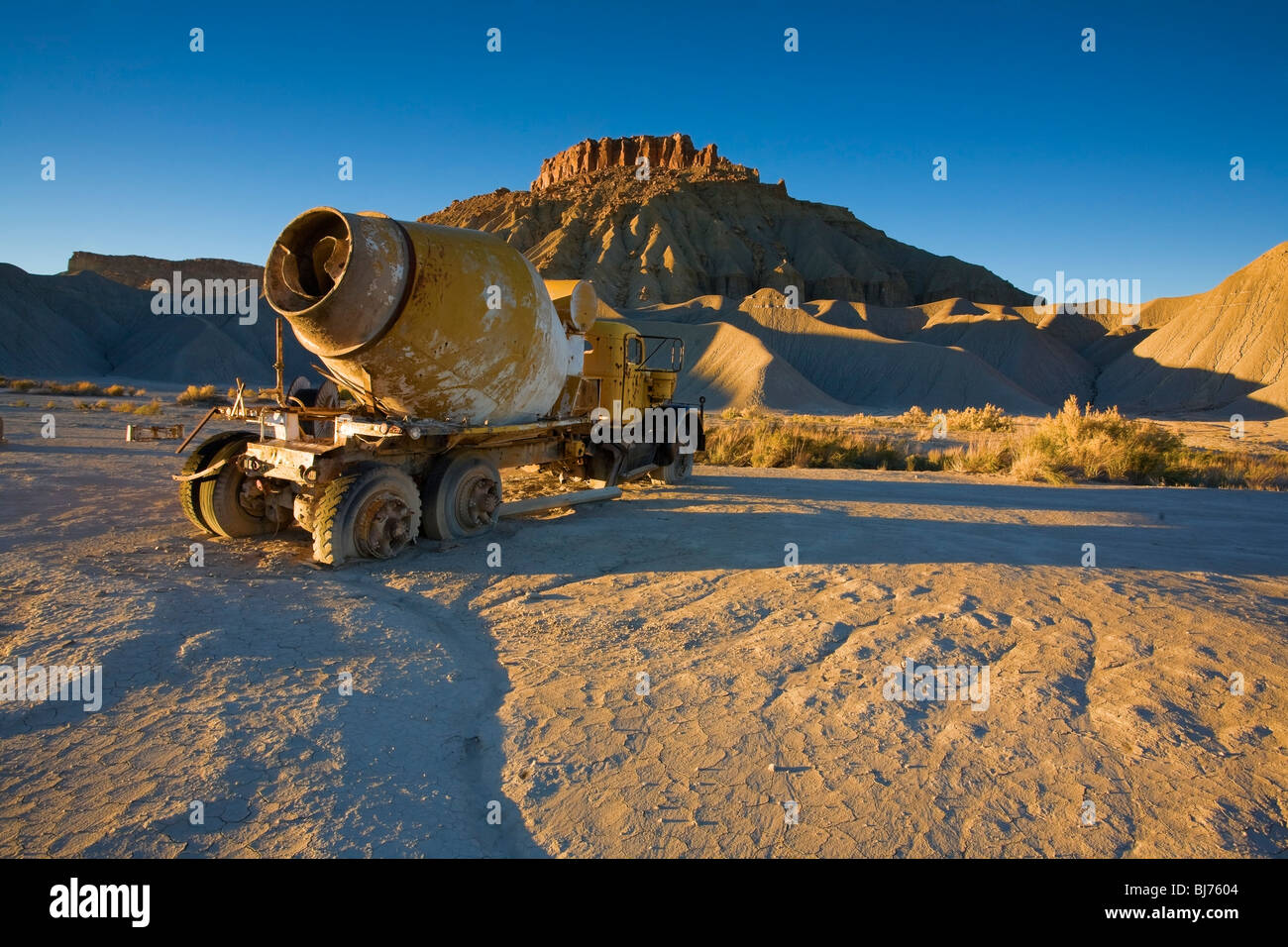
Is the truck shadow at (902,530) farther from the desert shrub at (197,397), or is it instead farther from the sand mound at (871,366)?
the sand mound at (871,366)

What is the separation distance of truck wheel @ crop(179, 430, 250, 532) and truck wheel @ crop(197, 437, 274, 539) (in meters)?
0.03

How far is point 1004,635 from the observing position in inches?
202

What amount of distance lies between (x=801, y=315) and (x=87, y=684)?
6839cm

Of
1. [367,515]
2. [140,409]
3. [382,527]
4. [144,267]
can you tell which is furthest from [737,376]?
[144,267]

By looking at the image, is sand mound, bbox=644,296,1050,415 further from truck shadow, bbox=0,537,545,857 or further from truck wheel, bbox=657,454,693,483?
truck shadow, bbox=0,537,545,857

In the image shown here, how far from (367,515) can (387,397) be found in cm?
128

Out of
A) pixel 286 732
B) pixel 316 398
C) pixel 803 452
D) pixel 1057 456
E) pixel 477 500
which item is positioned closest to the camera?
pixel 286 732

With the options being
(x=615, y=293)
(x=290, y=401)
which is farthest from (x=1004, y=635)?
(x=615, y=293)

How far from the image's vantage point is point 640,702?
4090 millimetres

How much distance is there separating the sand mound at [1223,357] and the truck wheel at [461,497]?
2068 inches

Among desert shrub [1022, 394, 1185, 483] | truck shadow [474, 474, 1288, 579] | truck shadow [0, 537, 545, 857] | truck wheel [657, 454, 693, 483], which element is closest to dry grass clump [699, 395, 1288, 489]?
desert shrub [1022, 394, 1185, 483]

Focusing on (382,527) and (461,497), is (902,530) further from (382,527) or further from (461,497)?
(382,527)
